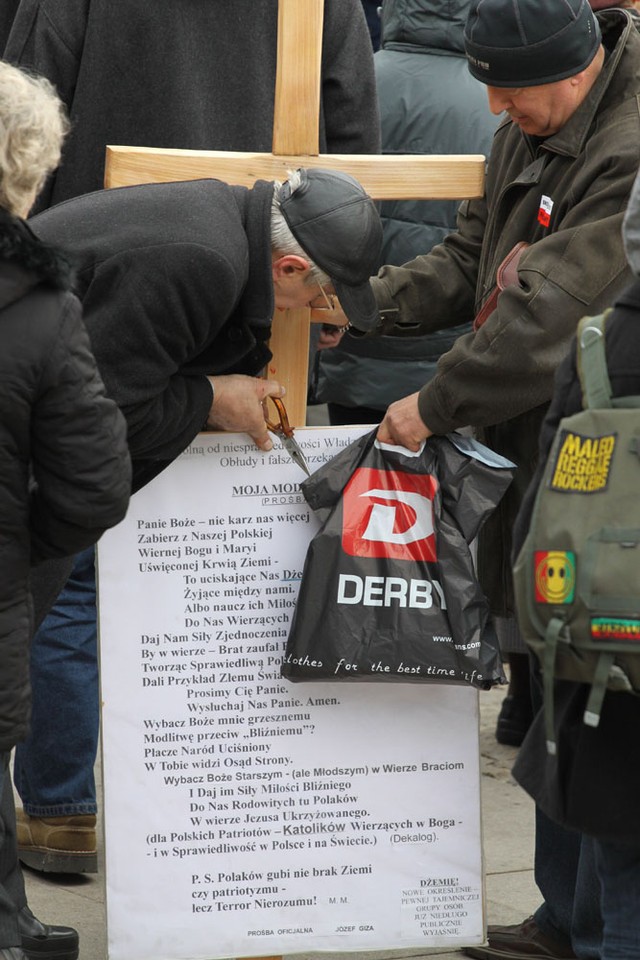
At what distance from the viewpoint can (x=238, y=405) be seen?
2977mm

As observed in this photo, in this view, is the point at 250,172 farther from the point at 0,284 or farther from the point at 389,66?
the point at 389,66

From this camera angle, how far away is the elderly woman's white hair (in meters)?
2.41

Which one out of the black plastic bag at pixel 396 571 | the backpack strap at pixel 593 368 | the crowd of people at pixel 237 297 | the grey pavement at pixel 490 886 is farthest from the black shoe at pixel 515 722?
the backpack strap at pixel 593 368

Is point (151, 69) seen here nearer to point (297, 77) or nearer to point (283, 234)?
point (297, 77)

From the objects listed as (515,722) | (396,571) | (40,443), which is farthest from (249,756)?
(515,722)

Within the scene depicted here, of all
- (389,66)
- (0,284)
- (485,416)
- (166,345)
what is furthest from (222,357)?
(389,66)

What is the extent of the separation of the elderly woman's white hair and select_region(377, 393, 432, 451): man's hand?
0.85 m

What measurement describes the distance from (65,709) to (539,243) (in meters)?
1.56

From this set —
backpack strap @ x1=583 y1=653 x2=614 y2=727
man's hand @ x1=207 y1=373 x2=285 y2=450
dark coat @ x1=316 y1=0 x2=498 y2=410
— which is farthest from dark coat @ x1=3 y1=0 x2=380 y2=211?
backpack strap @ x1=583 y1=653 x2=614 y2=727

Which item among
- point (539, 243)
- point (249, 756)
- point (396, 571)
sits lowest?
point (249, 756)

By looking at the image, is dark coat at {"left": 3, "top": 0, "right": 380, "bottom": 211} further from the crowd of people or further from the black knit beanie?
the black knit beanie

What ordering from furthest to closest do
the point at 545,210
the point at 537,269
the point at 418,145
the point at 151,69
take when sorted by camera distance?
the point at 418,145
the point at 151,69
the point at 545,210
the point at 537,269

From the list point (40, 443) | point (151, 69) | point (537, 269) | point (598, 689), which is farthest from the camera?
point (151, 69)

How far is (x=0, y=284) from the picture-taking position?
7.78 ft
